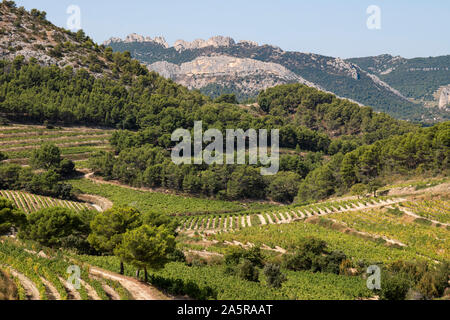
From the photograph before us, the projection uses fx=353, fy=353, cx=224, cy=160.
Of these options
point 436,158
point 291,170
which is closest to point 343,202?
point 436,158

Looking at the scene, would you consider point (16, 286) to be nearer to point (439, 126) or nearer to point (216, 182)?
point (216, 182)

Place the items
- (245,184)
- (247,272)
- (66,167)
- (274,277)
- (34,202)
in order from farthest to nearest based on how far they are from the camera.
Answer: (245,184), (66,167), (34,202), (247,272), (274,277)

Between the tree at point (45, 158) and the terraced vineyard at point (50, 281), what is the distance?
49.6 metres

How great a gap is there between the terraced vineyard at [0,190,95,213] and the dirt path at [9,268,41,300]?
34.6 m

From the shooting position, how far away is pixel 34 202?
174 feet

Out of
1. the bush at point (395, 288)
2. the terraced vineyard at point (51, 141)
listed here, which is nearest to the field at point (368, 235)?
the bush at point (395, 288)

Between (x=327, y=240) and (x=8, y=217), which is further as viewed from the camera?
(x=327, y=240)

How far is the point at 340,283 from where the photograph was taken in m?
25.5

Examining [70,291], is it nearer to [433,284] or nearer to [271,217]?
[433,284]

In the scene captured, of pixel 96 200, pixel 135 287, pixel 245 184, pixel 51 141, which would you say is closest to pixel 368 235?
pixel 135 287

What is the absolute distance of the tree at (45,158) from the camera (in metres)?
67.2

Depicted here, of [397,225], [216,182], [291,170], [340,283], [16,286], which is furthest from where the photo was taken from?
[291,170]

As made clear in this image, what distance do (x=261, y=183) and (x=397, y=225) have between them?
1592 inches

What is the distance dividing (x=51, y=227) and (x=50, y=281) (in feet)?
41.3
